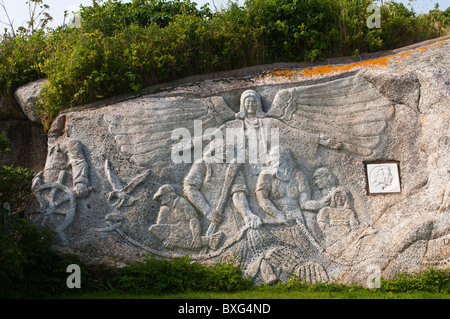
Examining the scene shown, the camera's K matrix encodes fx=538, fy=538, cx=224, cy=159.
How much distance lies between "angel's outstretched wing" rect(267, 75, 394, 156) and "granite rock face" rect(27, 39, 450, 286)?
0.01 m

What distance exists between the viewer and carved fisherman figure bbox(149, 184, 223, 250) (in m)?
5.96

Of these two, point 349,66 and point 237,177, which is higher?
point 349,66

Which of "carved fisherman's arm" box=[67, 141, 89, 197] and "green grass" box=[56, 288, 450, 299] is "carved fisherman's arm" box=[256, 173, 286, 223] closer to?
"green grass" box=[56, 288, 450, 299]

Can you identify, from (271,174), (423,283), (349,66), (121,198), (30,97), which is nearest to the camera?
(423,283)

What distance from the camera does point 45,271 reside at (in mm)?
5637

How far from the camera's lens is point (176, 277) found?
5.70 meters

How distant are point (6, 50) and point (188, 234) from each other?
4.22m

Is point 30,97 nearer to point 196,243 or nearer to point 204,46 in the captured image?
point 204,46

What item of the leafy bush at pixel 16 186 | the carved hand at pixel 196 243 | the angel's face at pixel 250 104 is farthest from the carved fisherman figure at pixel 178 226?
the leafy bush at pixel 16 186

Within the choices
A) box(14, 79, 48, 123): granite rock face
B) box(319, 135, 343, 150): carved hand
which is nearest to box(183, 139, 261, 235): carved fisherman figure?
box(319, 135, 343, 150): carved hand

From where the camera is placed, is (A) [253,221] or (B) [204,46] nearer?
(A) [253,221]

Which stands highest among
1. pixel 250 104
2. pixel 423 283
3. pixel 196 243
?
pixel 250 104

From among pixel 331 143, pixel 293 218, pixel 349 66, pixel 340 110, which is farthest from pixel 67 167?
pixel 349 66

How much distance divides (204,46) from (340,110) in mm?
2019
